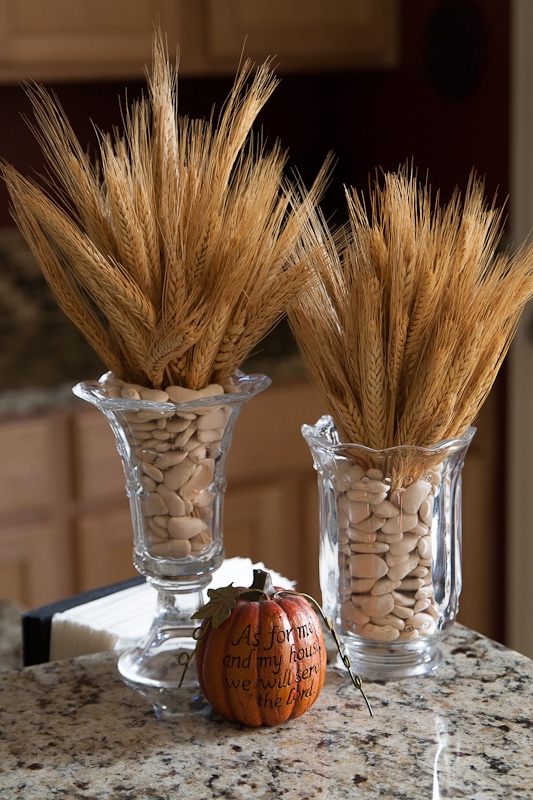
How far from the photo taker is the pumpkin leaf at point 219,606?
0.77 m

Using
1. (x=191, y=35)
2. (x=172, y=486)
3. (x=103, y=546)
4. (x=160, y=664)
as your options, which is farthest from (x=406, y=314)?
(x=191, y=35)

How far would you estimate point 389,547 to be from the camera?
0.81m

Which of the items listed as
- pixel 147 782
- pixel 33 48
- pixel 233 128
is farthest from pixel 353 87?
pixel 147 782

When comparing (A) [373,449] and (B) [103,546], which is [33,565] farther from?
(A) [373,449]

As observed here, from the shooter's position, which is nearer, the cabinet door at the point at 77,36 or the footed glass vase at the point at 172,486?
the footed glass vase at the point at 172,486

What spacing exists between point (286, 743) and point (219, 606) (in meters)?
0.11

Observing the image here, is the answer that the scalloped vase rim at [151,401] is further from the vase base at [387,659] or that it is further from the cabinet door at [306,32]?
the cabinet door at [306,32]

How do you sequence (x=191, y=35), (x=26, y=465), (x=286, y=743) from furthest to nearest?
(x=191, y=35)
(x=26, y=465)
(x=286, y=743)

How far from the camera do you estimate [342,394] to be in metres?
0.82

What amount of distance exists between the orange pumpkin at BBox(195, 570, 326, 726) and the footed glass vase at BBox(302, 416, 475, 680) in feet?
0.18

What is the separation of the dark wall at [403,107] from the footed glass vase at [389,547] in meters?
1.80

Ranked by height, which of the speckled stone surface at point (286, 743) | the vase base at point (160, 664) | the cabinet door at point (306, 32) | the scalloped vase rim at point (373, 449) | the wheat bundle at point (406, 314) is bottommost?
the speckled stone surface at point (286, 743)

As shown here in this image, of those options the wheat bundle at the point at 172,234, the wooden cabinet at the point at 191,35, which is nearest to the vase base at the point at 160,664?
the wheat bundle at the point at 172,234

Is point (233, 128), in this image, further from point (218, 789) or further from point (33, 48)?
point (33, 48)
